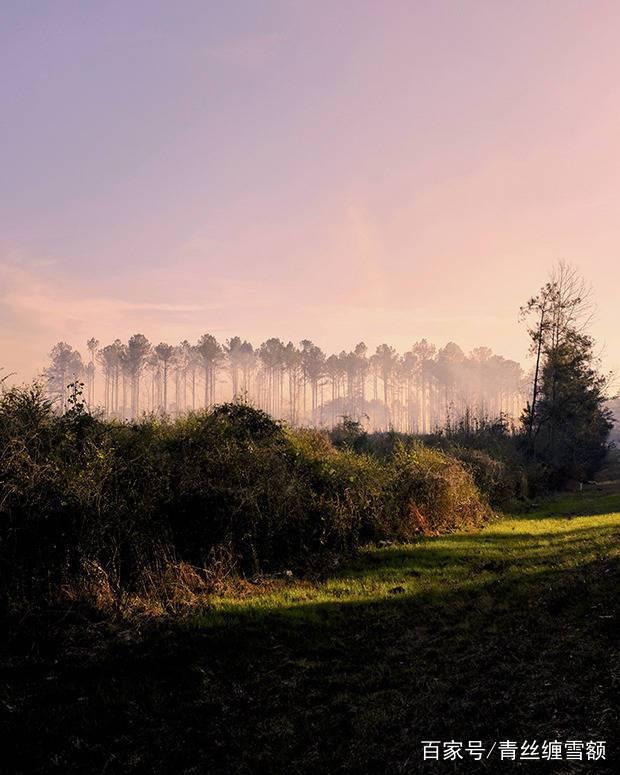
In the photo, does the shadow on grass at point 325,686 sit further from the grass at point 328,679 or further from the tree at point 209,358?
the tree at point 209,358

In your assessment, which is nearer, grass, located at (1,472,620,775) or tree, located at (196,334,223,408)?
grass, located at (1,472,620,775)

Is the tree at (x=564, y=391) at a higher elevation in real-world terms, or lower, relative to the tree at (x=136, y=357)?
lower

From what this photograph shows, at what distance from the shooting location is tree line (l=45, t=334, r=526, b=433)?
363 feet

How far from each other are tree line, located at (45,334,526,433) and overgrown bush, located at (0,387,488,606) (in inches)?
3292

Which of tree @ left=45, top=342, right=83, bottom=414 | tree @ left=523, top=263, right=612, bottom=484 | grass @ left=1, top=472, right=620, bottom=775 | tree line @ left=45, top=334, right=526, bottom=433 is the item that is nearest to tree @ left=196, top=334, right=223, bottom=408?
tree line @ left=45, top=334, right=526, bottom=433

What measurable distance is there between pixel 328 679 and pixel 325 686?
206 millimetres

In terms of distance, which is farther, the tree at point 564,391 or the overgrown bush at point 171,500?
the tree at point 564,391

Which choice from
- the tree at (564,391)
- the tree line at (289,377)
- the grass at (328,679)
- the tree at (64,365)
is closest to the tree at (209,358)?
the tree line at (289,377)

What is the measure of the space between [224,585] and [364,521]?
204 inches

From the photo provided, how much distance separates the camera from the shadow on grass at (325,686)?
4797 mm

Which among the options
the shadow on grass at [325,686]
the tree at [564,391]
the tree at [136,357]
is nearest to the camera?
the shadow on grass at [325,686]

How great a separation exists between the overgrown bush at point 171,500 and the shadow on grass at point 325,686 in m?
1.69

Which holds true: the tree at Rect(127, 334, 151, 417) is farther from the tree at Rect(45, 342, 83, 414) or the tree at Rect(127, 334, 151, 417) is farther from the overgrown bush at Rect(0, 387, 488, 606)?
the overgrown bush at Rect(0, 387, 488, 606)

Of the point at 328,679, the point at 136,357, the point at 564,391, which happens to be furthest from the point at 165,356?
the point at 328,679
